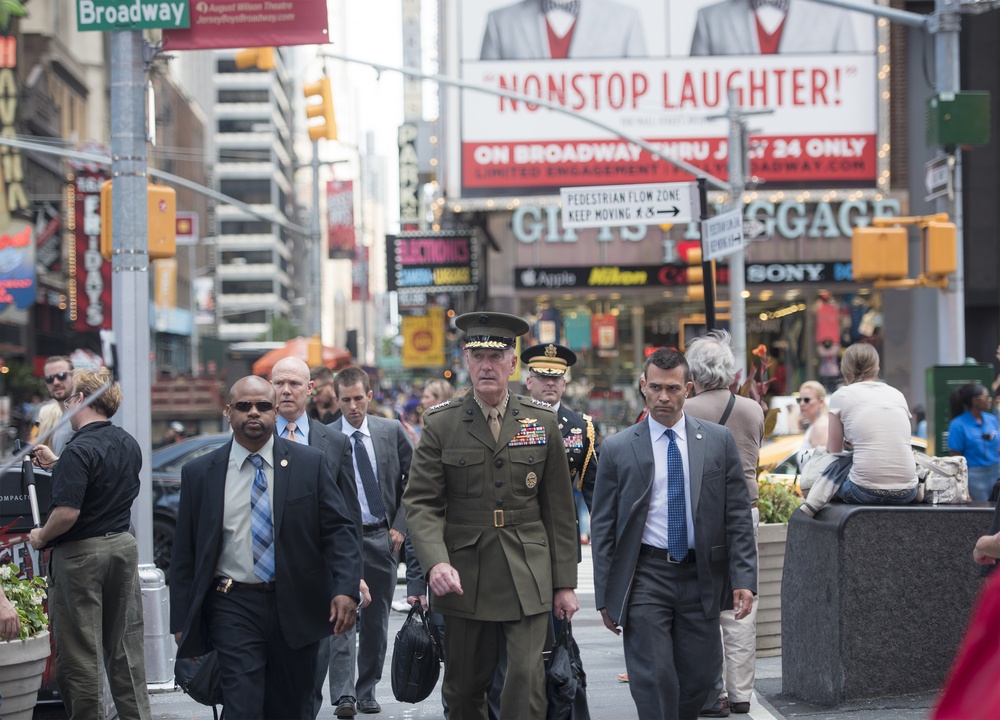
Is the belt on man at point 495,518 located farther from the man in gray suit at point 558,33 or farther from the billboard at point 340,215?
the billboard at point 340,215

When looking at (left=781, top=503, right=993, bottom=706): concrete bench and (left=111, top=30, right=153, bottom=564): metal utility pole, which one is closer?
(left=781, top=503, right=993, bottom=706): concrete bench

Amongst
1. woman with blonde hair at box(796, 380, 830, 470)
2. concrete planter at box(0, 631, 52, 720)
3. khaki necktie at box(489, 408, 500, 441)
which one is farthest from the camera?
woman with blonde hair at box(796, 380, 830, 470)

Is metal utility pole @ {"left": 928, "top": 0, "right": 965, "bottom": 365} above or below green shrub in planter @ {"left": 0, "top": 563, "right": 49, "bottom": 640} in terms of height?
above

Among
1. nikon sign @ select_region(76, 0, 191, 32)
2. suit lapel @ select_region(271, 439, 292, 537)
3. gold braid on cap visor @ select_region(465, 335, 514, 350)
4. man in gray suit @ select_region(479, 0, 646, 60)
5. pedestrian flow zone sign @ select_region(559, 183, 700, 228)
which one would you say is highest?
man in gray suit @ select_region(479, 0, 646, 60)

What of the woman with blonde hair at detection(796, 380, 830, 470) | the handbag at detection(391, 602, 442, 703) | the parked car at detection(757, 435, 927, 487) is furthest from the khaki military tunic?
the parked car at detection(757, 435, 927, 487)

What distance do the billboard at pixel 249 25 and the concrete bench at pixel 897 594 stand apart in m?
5.43

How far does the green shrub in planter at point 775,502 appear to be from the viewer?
9.80 m

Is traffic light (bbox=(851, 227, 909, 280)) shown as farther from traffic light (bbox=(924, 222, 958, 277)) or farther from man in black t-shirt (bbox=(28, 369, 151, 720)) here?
man in black t-shirt (bbox=(28, 369, 151, 720))

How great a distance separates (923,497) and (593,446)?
236 cm

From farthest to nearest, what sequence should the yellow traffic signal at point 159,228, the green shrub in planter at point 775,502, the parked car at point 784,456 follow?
1. the parked car at point 784,456
2. the yellow traffic signal at point 159,228
3. the green shrub in planter at point 775,502

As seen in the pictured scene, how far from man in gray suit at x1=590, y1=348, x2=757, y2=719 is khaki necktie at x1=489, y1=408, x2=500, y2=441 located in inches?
23.3

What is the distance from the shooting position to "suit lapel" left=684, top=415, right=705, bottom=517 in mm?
6277

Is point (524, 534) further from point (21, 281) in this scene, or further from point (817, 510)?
point (21, 281)

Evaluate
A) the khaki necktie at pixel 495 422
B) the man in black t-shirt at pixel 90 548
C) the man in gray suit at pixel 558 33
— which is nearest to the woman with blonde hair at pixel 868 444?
the khaki necktie at pixel 495 422
